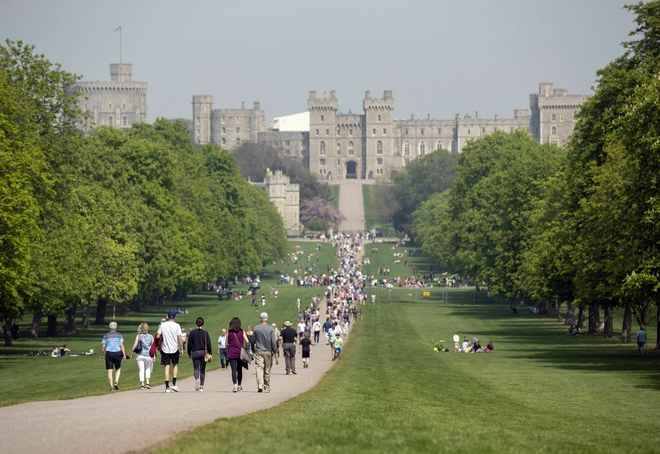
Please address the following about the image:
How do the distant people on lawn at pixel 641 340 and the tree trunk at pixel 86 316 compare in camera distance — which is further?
the tree trunk at pixel 86 316

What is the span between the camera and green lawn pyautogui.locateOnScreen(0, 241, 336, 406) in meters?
25.8

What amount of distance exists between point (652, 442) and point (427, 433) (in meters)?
3.56

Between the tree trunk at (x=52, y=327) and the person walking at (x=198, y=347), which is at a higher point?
the person walking at (x=198, y=347)

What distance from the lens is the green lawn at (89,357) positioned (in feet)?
84.5

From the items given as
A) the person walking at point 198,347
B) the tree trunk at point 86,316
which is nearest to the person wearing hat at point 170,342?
the person walking at point 198,347

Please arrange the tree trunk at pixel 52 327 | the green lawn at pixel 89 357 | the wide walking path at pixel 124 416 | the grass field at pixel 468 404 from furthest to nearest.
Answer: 1. the tree trunk at pixel 52 327
2. the green lawn at pixel 89 357
3. the grass field at pixel 468 404
4. the wide walking path at pixel 124 416

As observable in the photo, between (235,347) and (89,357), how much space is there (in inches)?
709

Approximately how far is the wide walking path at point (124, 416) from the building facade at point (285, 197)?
146634 millimetres

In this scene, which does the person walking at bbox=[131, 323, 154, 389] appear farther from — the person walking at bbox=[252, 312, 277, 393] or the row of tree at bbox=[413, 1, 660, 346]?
the row of tree at bbox=[413, 1, 660, 346]

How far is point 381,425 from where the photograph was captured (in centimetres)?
1586

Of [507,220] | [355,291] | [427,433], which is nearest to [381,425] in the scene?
[427,433]

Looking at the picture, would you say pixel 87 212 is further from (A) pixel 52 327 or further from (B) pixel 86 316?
(B) pixel 86 316

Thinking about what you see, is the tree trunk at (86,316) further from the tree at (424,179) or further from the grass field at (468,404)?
the tree at (424,179)

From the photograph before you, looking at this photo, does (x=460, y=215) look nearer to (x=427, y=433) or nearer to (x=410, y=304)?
(x=410, y=304)
